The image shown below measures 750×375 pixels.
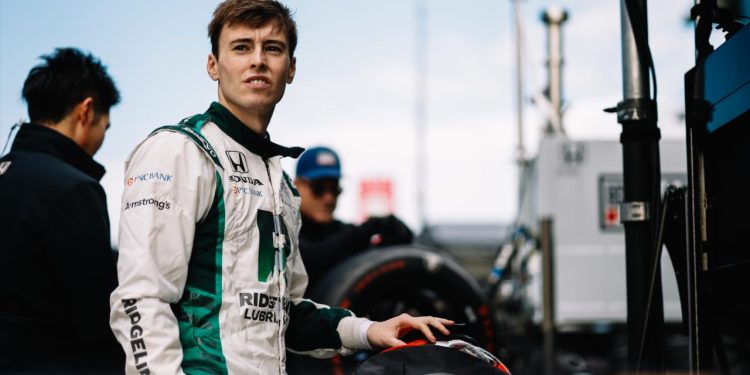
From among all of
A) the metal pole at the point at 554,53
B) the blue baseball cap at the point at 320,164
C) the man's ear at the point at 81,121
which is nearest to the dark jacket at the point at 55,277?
the man's ear at the point at 81,121

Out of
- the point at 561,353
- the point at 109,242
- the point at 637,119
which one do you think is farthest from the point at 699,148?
the point at 561,353

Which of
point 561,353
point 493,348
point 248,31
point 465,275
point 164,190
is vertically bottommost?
point 561,353

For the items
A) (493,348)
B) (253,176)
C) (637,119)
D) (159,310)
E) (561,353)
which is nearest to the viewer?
(159,310)

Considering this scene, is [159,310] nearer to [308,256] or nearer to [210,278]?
[210,278]

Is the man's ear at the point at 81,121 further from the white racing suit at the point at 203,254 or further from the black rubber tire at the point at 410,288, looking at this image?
the black rubber tire at the point at 410,288

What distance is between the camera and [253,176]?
259 centimetres

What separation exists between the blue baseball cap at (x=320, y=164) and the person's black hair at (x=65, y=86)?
2.11 meters

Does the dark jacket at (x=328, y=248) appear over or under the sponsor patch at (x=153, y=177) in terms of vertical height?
under

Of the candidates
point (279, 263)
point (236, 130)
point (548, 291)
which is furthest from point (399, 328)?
point (548, 291)

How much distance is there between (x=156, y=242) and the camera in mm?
2311

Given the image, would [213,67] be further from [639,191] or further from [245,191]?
[639,191]

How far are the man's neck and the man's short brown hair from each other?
0.17 metres

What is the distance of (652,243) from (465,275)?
220 centimetres

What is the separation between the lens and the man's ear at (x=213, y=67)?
8.95 ft
